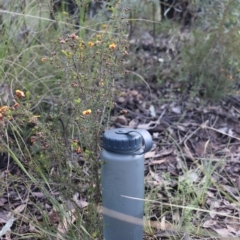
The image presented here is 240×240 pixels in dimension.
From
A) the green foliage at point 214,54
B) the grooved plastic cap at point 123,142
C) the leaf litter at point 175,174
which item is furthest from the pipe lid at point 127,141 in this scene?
the green foliage at point 214,54

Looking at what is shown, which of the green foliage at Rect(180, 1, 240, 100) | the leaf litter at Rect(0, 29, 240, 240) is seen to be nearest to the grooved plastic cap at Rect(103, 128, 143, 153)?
the leaf litter at Rect(0, 29, 240, 240)

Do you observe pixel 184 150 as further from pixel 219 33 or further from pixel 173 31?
pixel 173 31

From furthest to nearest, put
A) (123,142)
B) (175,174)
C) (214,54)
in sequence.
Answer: (214,54), (175,174), (123,142)

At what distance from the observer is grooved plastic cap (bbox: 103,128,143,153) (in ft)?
4.94

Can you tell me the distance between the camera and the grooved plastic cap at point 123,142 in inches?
59.2

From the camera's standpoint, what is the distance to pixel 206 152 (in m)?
2.56

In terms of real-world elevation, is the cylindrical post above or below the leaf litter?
above

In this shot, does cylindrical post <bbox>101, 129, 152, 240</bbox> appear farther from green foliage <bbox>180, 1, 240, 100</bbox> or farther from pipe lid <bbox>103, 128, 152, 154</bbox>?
green foliage <bbox>180, 1, 240, 100</bbox>

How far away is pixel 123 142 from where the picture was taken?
1500 mm

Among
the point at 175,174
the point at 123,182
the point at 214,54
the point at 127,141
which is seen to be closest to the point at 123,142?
the point at 127,141

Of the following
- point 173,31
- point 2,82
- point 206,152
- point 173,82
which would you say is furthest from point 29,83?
point 173,31

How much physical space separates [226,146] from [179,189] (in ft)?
2.22

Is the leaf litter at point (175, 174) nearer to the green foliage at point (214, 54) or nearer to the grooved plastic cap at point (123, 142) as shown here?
the green foliage at point (214, 54)

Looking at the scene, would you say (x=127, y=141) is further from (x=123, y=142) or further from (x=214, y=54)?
(x=214, y=54)
